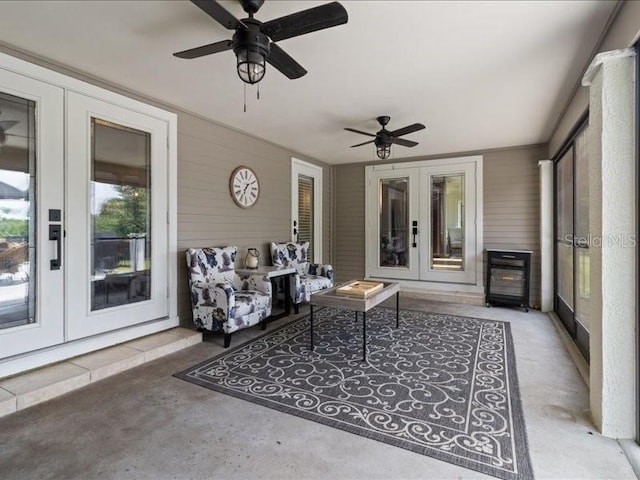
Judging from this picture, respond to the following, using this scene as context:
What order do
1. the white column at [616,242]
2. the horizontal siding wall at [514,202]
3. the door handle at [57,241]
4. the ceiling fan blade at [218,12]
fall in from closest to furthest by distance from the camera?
the ceiling fan blade at [218,12]
the white column at [616,242]
the door handle at [57,241]
the horizontal siding wall at [514,202]

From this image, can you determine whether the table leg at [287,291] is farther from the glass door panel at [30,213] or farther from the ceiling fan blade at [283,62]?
the ceiling fan blade at [283,62]

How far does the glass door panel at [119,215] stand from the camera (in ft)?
10.7

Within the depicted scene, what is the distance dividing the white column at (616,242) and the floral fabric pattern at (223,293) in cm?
297

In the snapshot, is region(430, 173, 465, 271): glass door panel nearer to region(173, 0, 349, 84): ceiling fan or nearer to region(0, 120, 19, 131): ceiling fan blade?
Answer: region(173, 0, 349, 84): ceiling fan

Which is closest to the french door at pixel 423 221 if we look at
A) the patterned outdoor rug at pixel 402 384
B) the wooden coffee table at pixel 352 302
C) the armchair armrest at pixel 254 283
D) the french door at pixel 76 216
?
the patterned outdoor rug at pixel 402 384

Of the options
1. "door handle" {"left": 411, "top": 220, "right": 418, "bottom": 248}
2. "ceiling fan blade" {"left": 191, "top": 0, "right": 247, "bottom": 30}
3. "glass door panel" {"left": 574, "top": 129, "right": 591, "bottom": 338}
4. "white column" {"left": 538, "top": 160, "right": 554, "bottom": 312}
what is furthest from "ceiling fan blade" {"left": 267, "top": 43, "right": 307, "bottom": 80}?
"door handle" {"left": 411, "top": 220, "right": 418, "bottom": 248}

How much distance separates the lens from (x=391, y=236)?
6.71 meters

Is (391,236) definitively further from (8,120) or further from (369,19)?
(8,120)

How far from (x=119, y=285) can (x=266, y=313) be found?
61.3 inches

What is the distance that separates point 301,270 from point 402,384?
2.97 meters

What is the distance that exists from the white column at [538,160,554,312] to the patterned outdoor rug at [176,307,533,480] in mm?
1414

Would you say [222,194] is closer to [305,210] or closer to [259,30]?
[305,210]

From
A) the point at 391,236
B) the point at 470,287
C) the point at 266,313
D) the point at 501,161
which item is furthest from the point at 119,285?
the point at 501,161

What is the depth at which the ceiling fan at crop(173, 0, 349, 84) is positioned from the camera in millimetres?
1796
